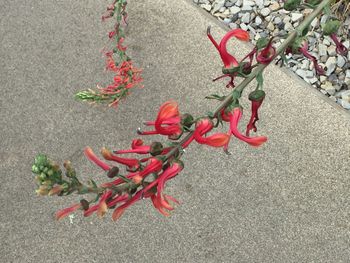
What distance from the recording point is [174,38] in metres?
2.80

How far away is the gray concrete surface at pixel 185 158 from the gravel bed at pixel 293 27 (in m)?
0.08

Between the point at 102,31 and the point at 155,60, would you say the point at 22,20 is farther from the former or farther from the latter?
the point at 155,60

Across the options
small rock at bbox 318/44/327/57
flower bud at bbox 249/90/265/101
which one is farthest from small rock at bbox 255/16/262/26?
flower bud at bbox 249/90/265/101

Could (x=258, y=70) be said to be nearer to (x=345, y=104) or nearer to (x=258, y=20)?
(x=345, y=104)

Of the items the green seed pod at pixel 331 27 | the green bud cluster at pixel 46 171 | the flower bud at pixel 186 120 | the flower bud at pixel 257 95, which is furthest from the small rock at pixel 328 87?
the green bud cluster at pixel 46 171

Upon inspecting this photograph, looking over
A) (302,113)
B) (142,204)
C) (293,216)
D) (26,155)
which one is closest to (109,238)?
(142,204)

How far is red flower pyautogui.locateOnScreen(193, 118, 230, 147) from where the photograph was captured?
891mm

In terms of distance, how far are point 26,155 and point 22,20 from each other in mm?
936

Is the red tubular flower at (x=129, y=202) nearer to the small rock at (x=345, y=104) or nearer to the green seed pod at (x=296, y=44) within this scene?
the green seed pod at (x=296, y=44)

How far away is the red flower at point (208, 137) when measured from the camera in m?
0.89

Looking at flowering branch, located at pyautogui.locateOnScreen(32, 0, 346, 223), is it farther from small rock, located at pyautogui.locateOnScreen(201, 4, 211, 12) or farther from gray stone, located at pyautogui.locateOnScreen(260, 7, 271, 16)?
small rock, located at pyautogui.locateOnScreen(201, 4, 211, 12)

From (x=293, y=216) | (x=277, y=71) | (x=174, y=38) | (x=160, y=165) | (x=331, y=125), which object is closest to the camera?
(x=160, y=165)

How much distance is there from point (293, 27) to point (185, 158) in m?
0.98

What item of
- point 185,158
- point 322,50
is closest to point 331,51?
point 322,50
